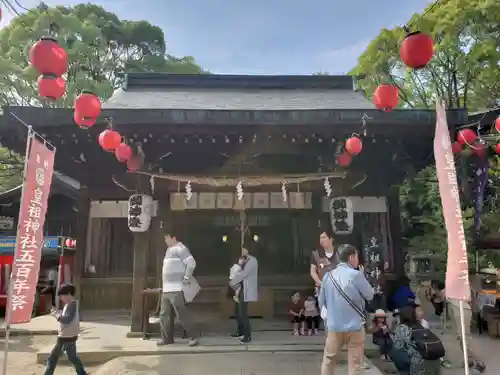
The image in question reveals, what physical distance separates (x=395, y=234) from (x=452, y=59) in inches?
454

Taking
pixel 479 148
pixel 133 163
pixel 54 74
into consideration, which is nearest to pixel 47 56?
pixel 54 74

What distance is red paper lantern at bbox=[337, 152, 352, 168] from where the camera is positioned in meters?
7.99

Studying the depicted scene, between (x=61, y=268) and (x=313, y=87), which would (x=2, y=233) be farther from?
(x=313, y=87)

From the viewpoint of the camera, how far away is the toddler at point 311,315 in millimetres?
7922

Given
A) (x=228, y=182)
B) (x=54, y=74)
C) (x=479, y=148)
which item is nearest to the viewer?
(x=54, y=74)

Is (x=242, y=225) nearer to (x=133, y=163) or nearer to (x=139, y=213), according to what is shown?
(x=139, y=213)

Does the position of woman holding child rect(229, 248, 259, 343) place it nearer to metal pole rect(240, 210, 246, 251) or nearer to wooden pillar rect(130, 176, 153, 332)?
metal pole rect(240, 210, 246, 251)

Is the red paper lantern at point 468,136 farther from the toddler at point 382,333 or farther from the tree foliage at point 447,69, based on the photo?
the tree foliage at point 447,69

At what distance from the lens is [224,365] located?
6.14m

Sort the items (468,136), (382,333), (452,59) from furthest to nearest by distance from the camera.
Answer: (452,59) → (468,136) → (382,333)

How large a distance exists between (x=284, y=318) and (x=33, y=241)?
20.4 ft

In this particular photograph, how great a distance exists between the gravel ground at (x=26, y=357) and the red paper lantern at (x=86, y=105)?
4.37m

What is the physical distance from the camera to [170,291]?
22.6ft

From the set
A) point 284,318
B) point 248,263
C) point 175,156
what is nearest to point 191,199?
point 175,156
